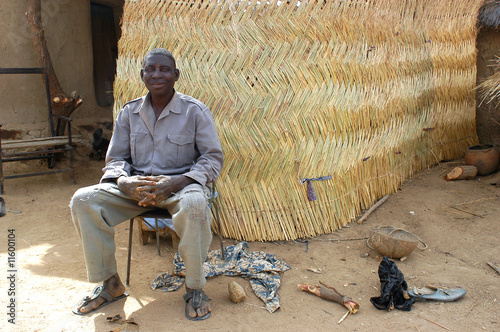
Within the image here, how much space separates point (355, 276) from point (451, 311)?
70 cm

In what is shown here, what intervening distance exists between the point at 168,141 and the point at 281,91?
114 centimetres

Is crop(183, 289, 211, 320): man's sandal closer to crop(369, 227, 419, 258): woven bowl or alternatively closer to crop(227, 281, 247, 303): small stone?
crop(227, 281, 247, 303): small stone

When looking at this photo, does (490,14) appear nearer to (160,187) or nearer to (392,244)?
(392,244)

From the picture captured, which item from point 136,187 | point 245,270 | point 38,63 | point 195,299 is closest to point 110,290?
point 195,299

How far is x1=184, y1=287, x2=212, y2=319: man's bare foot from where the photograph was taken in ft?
8.23

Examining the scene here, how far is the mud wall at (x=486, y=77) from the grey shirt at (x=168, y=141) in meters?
4.57

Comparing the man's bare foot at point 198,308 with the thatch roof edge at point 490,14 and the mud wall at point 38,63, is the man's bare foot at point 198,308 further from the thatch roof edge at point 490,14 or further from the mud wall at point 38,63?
the thatch roof edge at point 490,14

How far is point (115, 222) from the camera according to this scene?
8.48 feet

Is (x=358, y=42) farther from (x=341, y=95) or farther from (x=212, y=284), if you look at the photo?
(x=212, y=284)

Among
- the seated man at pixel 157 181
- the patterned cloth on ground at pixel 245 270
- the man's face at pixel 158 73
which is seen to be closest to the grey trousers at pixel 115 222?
the seated man at pixel 157 181

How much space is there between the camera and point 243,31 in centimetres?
338

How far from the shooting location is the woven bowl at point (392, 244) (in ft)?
10.4

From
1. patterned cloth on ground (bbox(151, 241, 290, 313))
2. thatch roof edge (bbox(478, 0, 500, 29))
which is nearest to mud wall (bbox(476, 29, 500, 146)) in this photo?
thatch roof edge (bbox(478, 0, 500, 29))

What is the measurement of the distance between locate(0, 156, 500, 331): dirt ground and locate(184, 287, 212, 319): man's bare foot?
0.17ft
